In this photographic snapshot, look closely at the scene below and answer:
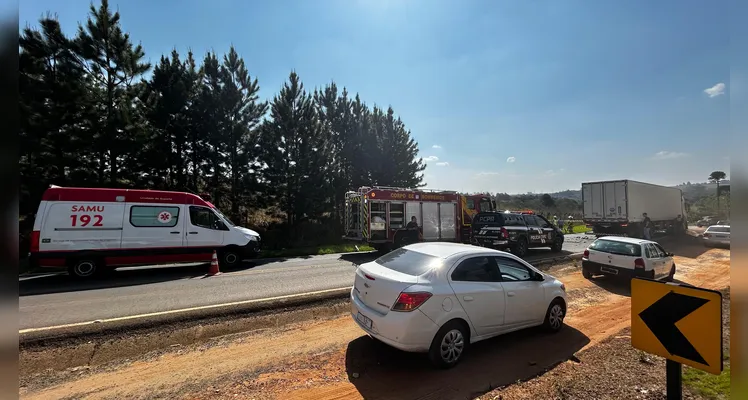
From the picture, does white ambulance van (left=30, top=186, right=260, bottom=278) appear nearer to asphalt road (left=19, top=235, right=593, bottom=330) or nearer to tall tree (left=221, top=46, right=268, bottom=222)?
asphalt road (left=19, top=235, right=593, bottom=330)

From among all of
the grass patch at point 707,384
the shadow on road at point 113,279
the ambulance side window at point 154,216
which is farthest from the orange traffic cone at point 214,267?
the grass patch at point 707,384

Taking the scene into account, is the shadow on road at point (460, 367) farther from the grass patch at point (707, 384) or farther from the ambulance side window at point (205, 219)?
the ambulance side window at point (205, 219)

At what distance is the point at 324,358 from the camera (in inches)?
192

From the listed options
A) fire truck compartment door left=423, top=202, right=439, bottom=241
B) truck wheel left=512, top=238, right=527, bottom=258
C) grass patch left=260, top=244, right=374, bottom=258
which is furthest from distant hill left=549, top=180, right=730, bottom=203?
grass patch left=260, top=244, right=374, bottom=258

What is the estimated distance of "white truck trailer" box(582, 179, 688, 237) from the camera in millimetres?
21938

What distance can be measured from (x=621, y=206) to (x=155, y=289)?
25563 mm

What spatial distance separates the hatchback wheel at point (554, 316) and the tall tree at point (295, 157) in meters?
18.2

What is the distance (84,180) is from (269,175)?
9325 mm

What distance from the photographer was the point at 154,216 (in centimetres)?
1107

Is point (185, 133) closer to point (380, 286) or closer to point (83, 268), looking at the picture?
point (83, 268)

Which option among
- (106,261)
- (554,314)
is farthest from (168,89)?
(554,314)

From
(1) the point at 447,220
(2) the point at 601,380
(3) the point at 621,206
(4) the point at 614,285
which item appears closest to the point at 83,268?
(2) the point at 601,380

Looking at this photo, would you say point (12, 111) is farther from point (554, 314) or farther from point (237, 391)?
point (554, 314)

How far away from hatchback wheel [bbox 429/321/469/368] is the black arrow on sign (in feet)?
7.30
